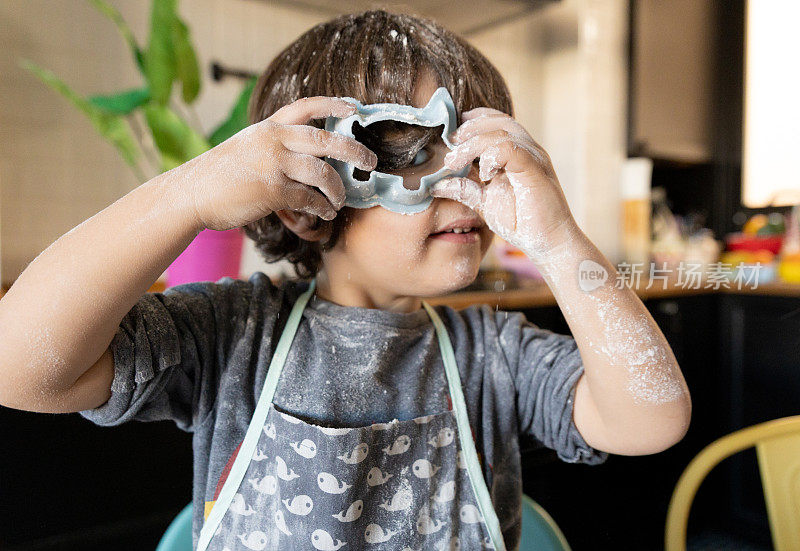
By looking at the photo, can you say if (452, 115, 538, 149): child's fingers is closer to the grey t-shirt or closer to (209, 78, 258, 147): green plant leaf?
the grey t-shirt

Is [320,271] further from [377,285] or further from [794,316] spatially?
[794,316]

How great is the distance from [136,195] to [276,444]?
0.18m

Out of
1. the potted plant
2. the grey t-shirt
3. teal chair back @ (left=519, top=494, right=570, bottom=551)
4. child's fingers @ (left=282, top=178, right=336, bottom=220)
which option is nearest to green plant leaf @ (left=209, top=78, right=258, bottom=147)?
the potted plant

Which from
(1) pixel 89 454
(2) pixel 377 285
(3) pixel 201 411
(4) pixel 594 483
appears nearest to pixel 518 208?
(2) pixel 377 285

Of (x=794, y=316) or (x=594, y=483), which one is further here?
(x=594, y=483)

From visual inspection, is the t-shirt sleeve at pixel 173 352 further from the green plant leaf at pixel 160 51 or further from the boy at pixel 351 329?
the green plant leaf at pixel 160 51

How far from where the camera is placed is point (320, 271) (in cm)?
45

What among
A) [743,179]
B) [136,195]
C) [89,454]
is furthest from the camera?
[89,454]

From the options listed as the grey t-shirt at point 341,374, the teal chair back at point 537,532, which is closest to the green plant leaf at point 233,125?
the grey t-shirt at point 341,374

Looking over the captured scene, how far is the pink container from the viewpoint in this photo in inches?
19.8

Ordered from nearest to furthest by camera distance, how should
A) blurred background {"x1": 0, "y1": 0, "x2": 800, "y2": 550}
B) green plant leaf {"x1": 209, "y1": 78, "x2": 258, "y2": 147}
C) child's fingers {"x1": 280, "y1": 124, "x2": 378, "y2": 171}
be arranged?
child's fingers {"x1": 280, "y1": 124, "x2": 378, "y2": 171}, blurred background {"x1": 0, "y1": 0, "x2": 800, "y2": 550}, green plant leaf {"x1": 209, "y1": 78, "x2": 258, "y2": 147}

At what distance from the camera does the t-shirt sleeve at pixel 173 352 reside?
1.06 feet

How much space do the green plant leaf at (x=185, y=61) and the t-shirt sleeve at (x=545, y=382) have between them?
42 cm

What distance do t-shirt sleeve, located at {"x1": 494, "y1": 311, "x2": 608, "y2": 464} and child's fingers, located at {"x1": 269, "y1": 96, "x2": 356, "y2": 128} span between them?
228mm
